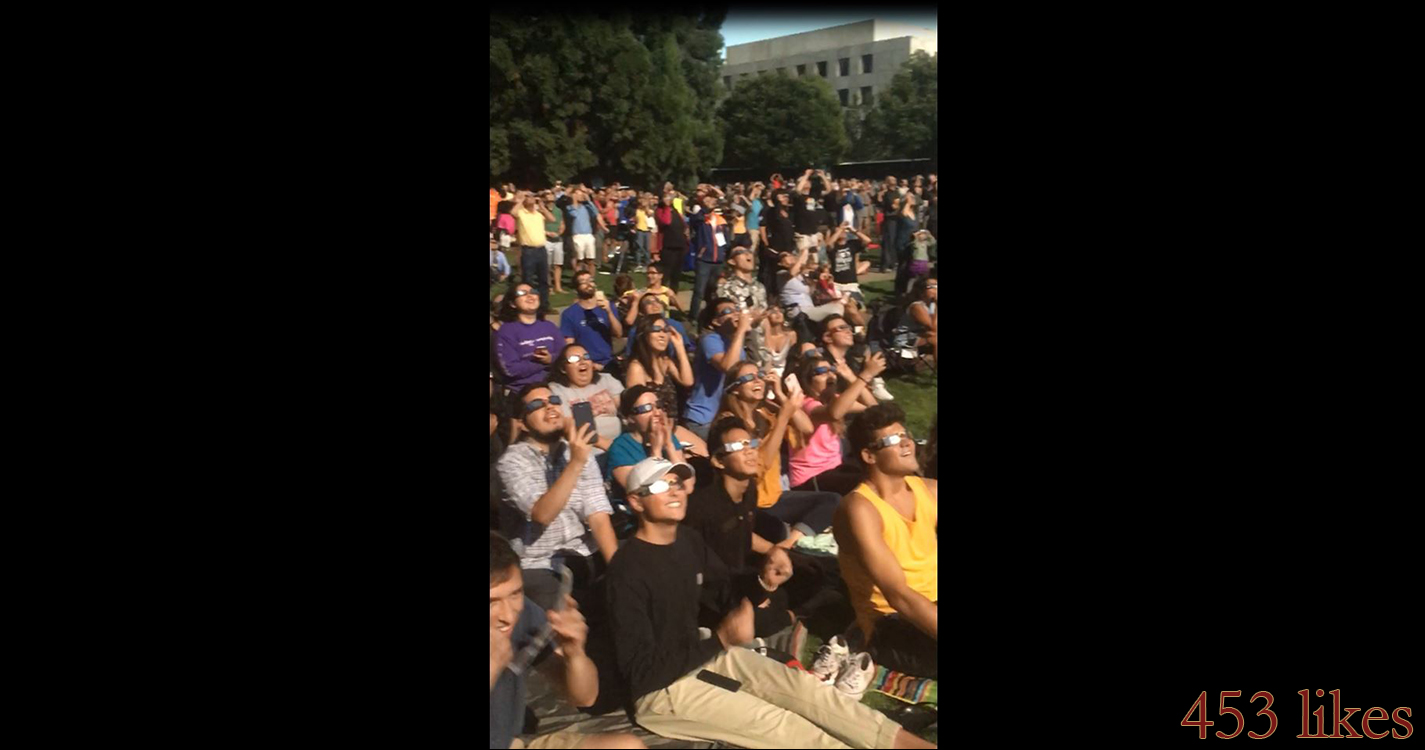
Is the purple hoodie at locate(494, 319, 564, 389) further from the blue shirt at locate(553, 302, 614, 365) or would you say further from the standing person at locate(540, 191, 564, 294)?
the standing person at locate(540, 191, 564, 294)

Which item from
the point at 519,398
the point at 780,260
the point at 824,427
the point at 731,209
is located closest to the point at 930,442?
the point at 824,427

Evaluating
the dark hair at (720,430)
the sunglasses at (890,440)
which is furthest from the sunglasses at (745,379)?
the sunglasses at (890,440)

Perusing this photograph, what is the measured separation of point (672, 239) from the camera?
5.00 metres

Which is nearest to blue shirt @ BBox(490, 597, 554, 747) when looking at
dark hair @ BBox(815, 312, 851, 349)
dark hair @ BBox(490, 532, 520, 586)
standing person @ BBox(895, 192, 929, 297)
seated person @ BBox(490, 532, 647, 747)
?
seated person @ BBox(490, 532, 647, 747)

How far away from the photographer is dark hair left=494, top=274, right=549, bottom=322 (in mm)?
4621

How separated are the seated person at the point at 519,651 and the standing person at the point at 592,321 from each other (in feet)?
2.86

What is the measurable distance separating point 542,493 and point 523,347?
597 mm

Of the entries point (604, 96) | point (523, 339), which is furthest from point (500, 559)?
point (604, 96)

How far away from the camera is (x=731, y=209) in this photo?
16.7 feet

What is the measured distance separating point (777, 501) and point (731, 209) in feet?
4.27

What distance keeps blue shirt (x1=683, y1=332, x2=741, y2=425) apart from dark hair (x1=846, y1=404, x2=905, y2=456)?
60 centimetres

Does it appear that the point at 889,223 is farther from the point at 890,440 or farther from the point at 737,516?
the point at 737,516

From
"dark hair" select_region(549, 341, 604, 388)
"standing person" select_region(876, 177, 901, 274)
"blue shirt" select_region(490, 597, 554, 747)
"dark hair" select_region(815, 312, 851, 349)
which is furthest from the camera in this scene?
"dark hair" select_region(815, 312, 851, 349)

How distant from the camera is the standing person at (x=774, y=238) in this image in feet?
16.6
